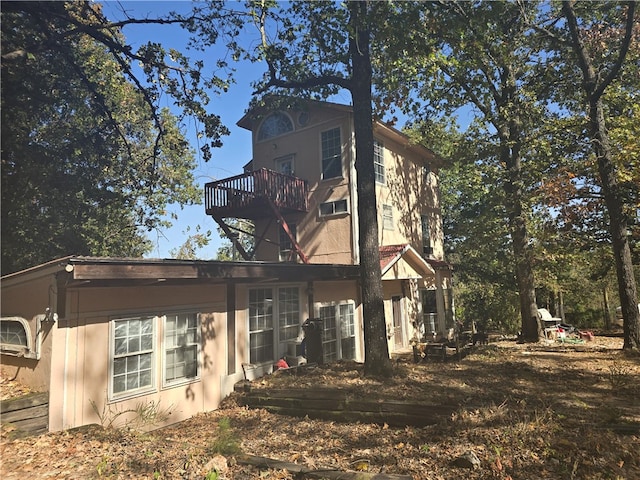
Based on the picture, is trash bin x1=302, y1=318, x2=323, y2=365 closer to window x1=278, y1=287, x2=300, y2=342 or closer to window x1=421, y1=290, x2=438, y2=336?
window x1=278, y1=287, x2=300, y2=342

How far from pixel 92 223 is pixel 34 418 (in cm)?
1557

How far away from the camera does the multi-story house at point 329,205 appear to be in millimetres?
15227

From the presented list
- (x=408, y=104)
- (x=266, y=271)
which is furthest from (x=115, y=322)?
(x=408, y=104)

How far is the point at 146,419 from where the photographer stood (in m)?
7.78

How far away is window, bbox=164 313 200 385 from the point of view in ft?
28.1

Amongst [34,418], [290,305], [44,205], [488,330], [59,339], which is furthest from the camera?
[488,330]

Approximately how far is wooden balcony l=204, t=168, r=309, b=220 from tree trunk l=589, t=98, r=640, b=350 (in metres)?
10.8

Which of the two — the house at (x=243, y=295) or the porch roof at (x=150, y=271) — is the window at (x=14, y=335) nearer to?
the house at (x=243, y=295)

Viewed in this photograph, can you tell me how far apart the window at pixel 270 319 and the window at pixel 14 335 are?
5.05 m

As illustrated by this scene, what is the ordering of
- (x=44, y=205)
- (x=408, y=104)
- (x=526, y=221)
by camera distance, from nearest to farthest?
(x=408, y=104)
(x=526, y=221)
(x=44, y=205)

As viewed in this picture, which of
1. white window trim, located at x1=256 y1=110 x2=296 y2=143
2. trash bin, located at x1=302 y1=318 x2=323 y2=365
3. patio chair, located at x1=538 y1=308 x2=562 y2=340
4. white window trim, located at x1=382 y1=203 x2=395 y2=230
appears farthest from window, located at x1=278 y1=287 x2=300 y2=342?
patio chair, located at x1=538 y1=308 x2=562 y2=340

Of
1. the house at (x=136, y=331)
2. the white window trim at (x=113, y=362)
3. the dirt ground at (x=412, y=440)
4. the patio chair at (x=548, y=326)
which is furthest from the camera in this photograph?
the patio chair at (x=548, y=326)

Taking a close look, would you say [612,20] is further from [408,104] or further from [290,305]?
[290,305]

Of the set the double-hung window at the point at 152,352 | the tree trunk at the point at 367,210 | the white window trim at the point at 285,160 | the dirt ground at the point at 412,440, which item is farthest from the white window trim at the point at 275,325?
the white window trim at the point at 285,160
